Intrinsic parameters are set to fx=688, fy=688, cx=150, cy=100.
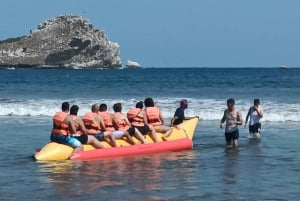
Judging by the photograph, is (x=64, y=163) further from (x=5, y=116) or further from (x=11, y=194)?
(x=5, y=116)

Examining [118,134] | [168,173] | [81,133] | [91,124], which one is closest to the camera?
[168,173]

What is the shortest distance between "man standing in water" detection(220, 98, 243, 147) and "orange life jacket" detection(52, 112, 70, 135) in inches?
142

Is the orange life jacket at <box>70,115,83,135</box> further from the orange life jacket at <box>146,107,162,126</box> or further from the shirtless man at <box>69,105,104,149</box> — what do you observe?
the orange life jacket at <box>146,107,162,126</box>

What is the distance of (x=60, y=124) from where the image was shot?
13.9 metres

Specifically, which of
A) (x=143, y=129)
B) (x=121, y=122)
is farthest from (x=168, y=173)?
(x=143, y=129)

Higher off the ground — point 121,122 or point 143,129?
point 121,122

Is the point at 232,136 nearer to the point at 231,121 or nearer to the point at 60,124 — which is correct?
the point at 231,121

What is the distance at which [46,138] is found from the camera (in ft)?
56.6

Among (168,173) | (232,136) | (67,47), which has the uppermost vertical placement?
(67,47)

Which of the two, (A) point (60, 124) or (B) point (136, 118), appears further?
(B) point (136, 118)

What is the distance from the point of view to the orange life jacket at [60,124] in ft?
45.4

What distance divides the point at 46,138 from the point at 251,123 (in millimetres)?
5214

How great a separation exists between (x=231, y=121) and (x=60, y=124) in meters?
3.99

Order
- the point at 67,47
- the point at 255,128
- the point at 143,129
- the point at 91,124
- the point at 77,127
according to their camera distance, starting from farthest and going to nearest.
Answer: the point at 67,47 → the point at 255,128 → the point at 143,129 → the point at 91,124 → the point at 77,127
